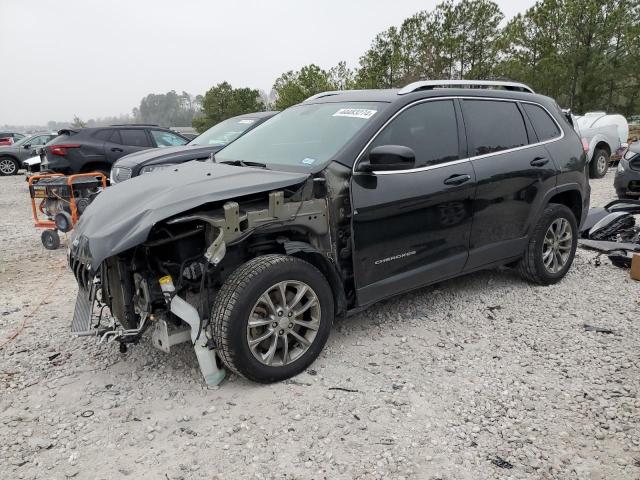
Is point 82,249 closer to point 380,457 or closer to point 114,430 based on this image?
point 114,430

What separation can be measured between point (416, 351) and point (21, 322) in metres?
3.37

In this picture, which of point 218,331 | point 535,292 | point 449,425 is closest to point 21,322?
point 218,331

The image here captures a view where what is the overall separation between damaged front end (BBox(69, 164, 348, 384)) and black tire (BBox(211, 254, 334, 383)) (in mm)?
132

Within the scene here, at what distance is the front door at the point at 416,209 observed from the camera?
3.55 meters

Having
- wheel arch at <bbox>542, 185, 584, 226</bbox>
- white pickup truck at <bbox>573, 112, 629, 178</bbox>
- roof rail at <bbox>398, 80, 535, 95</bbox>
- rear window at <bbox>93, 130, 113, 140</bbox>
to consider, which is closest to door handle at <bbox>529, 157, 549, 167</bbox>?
wheel arch at <bbox>542, 185, 584, 226</bbox>

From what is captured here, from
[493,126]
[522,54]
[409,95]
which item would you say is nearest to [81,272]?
[409,95]

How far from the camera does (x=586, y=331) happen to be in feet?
13.1

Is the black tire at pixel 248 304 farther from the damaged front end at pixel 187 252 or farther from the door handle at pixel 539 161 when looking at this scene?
the door handle at pixel 539 161

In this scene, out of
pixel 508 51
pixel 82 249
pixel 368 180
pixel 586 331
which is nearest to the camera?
pixel 82 249

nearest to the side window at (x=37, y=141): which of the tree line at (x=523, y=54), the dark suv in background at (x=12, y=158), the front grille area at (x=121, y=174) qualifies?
the dark suv in background at (x=12, y=158)

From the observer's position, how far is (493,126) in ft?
14.4

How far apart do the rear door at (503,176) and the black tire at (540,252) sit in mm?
125

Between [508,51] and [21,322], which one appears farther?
[508,51]

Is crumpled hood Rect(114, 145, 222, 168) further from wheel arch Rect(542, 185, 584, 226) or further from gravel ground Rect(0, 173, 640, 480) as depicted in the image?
wheel arch Rect(542, 185, 584, 226)
